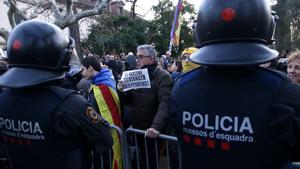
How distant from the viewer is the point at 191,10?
3697 centimetres

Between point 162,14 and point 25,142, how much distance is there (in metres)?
32.2

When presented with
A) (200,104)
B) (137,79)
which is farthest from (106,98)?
(200,104)

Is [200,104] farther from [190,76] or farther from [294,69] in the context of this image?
[294,69]

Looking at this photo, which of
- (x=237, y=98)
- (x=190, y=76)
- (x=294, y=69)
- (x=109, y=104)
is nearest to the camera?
(x=237, y=98)

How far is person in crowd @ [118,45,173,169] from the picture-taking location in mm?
4203

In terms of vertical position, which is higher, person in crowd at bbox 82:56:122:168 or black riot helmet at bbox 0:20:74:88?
black riot helmet at bbox 0:20:74:88

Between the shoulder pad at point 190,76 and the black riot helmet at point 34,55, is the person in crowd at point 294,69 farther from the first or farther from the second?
the black riot helmet at point 34,55

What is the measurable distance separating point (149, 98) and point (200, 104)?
2.36 m

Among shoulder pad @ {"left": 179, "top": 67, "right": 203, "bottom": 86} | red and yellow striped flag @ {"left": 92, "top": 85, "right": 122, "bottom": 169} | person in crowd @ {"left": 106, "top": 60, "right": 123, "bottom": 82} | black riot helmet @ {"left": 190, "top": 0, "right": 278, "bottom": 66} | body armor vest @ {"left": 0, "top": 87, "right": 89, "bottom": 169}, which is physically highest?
black riot helmet @ {"left": 190, "top": 0, "right": 278, "bottom": 66}

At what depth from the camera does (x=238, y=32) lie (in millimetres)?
1825

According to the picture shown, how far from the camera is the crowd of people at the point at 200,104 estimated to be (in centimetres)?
174

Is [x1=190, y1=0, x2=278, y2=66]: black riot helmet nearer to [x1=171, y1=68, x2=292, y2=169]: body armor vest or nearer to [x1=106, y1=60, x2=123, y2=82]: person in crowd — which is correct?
[x1=171, y1=68, x2=292, y2=169]: body armor vest

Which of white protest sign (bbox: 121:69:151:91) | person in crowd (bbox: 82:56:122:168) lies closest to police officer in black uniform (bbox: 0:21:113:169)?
white protest sign (bbox: 121:69:151:91)

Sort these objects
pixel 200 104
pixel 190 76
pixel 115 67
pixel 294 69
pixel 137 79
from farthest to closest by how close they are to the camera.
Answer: pixel 115 67, pixel 137 79, pixel 294 69, pixel 190 76, pixel 200 104
